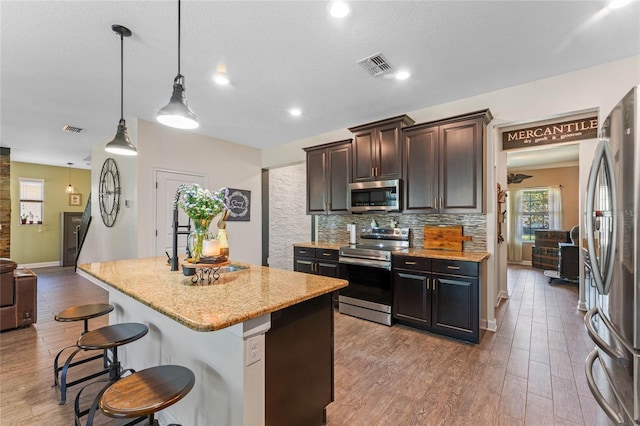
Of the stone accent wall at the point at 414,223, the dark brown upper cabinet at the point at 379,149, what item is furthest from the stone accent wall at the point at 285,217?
the dark brown upper cabinet at the point at 379,149

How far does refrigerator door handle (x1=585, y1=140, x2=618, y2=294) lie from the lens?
135cm

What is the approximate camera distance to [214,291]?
1.57 m

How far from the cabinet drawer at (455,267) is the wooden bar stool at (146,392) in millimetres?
2577

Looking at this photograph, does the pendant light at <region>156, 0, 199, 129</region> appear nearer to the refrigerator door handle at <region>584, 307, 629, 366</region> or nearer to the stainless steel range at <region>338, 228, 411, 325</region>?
the stainless steel range at <region>338, 228, 411, 325</region>

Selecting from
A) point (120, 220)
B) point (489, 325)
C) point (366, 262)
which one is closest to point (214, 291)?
point (366, 262)

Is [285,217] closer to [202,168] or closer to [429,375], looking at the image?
[202,168]

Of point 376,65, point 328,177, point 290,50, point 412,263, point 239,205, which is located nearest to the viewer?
point 290,50

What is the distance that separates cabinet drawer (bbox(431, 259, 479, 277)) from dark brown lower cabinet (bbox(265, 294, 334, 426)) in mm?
1722

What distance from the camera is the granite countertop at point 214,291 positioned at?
3.89 ft

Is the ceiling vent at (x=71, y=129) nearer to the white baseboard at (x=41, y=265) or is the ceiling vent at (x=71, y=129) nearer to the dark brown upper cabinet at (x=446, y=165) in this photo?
the white baseboard at (x=41, y=265)

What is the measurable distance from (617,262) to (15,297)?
216 inches

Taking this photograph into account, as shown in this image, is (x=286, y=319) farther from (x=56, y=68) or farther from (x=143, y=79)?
(x=56, y=68)

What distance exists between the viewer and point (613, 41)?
232cm

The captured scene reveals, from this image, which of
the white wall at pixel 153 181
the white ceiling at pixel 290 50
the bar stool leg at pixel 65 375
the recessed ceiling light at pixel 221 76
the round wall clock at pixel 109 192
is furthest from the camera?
the round wall clock at pixel 109 192
